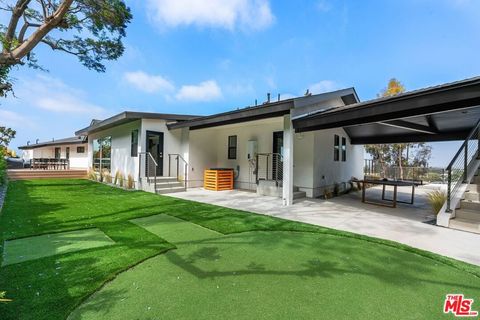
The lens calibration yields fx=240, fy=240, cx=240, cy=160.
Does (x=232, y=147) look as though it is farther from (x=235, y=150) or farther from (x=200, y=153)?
(x=200, y=153)

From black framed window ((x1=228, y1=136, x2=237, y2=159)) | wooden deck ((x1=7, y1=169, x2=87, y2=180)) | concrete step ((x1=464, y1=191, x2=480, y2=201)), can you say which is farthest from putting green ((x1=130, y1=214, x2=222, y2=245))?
wooden deck ((x1=7, y1=169, x2=87, y2=180))

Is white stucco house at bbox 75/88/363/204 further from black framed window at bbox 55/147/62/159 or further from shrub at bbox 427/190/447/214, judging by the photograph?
black framed window at bbox 55/147/62/159

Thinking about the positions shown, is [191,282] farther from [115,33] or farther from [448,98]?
[115,33]

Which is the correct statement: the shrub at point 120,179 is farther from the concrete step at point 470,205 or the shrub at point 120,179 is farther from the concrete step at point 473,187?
the concrete step at point 473,187

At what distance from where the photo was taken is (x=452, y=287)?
2.69m

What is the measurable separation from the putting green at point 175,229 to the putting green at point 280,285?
0.37m

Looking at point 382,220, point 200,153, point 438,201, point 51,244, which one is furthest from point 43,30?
point 438,201

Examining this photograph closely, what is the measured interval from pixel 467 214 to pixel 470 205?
0.34 meters

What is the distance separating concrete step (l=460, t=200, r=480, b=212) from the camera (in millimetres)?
5332

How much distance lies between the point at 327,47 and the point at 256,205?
1208 cm

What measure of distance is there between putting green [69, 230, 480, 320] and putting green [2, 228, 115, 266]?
51.0 inches

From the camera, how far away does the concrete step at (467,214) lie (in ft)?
16.8

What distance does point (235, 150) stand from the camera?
1145cm

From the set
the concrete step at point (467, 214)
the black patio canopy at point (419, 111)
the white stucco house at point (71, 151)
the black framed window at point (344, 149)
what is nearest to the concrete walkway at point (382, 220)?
the concrete step at point (467, 214)
